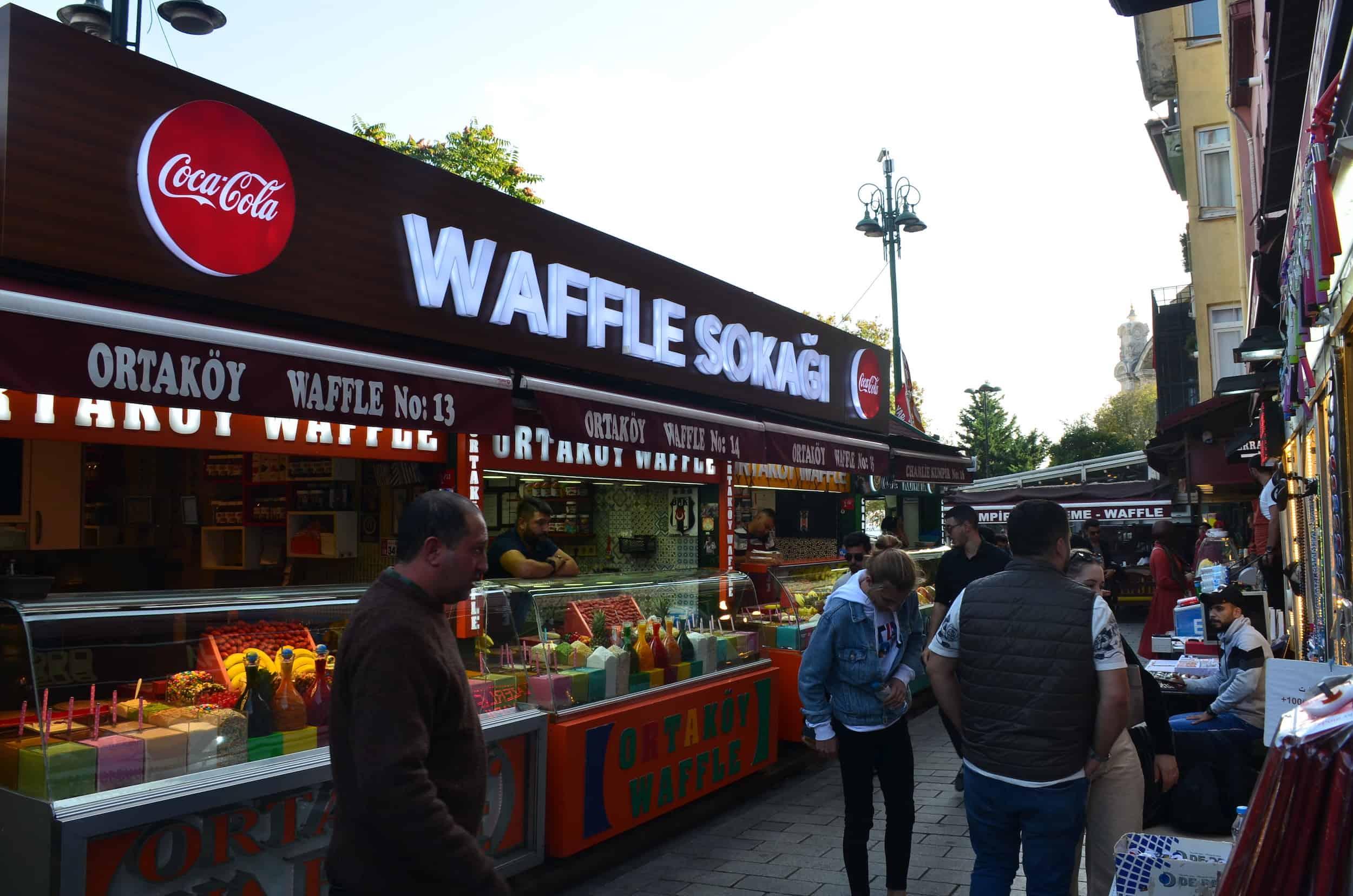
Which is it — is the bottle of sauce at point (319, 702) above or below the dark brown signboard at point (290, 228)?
below

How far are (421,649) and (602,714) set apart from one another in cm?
345

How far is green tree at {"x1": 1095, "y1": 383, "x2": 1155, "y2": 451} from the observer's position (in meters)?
63.4

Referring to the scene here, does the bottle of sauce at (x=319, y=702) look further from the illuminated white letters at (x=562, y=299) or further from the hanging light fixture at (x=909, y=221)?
the hanging light fixture at (x=909, y=221)

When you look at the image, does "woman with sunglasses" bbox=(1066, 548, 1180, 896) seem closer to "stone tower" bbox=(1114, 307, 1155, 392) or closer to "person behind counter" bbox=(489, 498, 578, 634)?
"person behind counter" bbox=(489, 498, 578, 634)

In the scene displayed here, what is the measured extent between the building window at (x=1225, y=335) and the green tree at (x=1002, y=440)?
31.1 m

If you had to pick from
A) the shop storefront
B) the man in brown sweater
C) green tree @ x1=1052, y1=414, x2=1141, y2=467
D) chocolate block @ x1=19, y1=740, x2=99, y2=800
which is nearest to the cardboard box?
the man in brown sweater

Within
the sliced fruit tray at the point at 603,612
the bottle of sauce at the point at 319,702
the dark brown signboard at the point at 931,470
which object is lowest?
the bottle of sauce at the point at 319,702

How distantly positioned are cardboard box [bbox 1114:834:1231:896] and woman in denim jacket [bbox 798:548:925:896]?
2.07 meters

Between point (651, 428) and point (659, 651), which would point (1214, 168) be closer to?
point (651, 428)

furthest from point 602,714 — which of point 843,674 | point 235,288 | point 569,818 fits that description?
point 235,288

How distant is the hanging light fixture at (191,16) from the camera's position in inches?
374

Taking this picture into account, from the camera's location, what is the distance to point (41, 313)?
14.3ft

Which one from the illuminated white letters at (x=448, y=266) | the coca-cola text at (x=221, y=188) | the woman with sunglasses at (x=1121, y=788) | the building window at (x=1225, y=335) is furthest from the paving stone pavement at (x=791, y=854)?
the building window at (x=1225, y=335)

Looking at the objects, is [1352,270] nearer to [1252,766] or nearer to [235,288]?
[1252,766]
